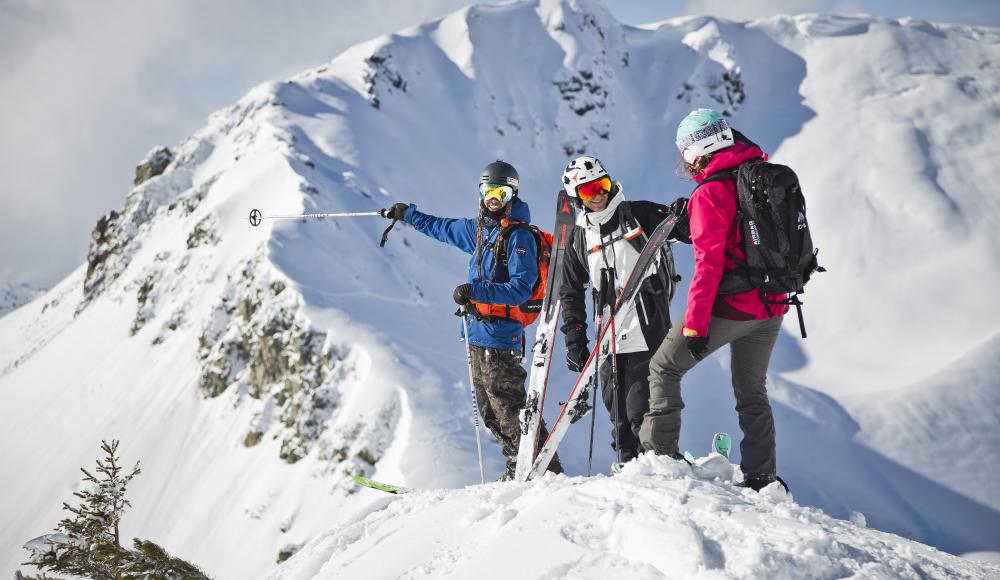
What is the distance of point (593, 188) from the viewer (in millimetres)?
4582

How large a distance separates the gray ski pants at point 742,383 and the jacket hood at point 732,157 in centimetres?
93

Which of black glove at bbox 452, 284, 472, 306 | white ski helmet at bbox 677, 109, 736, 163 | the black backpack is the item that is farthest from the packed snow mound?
white ski helmet at bbox 677, 109, 736, 163

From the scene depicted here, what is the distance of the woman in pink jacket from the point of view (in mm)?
3521

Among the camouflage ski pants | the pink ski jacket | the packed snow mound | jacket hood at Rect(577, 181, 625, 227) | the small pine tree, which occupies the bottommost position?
the small pine tree

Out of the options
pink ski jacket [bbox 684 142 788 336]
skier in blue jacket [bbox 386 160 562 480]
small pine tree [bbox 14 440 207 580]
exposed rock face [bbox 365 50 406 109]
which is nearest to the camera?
pink ski jacket [bbox 684 142 788 336]

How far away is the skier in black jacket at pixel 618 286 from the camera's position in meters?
4.51

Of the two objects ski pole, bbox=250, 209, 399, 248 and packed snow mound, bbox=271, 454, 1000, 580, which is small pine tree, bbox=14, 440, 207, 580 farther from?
ski pole, bbox=250, 209, 399, 248

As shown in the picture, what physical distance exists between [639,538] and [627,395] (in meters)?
2.01

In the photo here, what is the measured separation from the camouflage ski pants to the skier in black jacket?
0.70 meters

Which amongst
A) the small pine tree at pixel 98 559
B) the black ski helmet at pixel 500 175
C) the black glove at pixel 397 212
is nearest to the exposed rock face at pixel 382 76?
the black glove at pixel 397 212

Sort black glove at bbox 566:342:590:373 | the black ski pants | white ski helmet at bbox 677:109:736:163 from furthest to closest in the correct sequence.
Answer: black glove at bbox 566:342:590:373
the black ski pants
white ski helmet at bbox 677:109:736:163

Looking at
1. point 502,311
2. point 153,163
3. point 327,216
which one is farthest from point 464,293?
point 153,163

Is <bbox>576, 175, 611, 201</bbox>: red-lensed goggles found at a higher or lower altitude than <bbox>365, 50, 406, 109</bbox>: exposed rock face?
lower

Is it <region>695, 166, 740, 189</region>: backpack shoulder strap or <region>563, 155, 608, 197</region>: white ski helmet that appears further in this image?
<region>563, 155, 608, 197</region>: white ski helmet
